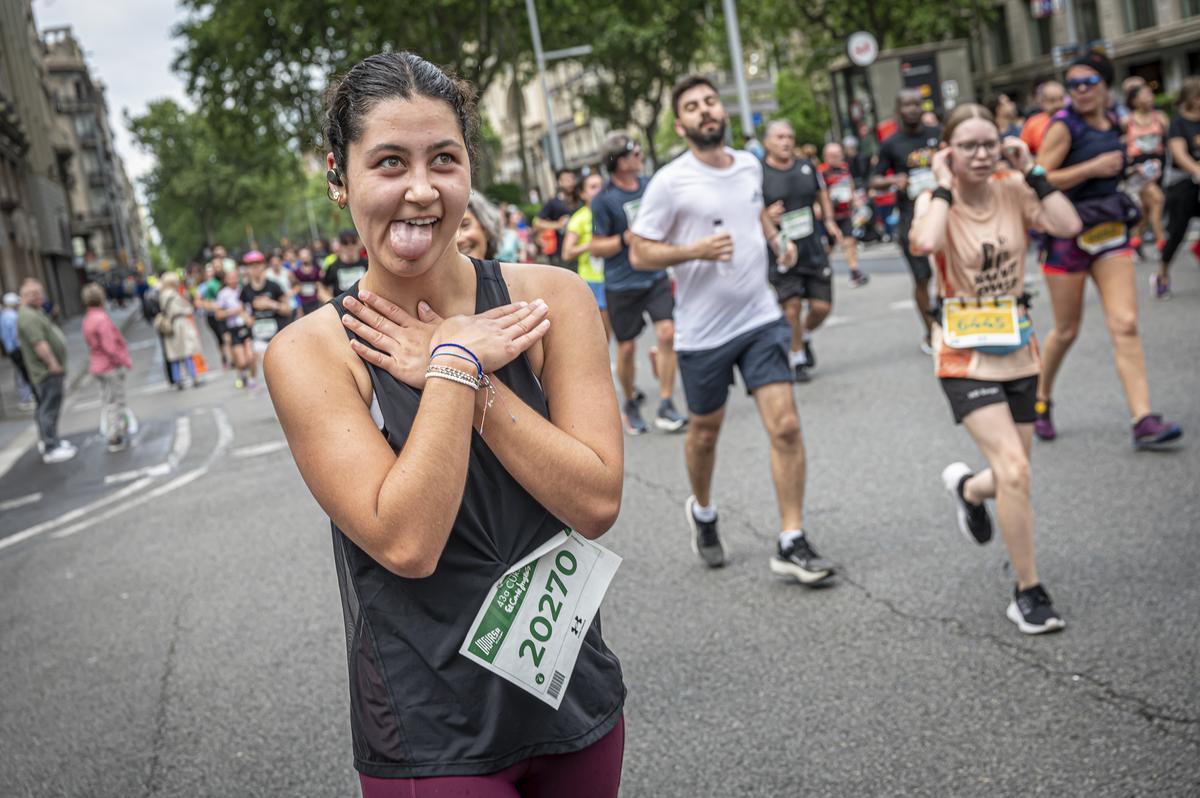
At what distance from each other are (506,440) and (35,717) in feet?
13.3

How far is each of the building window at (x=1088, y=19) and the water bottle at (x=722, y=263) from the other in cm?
4832

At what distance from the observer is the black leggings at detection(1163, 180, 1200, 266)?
476 inches

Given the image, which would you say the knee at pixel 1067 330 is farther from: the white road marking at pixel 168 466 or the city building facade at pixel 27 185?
the city building facade at pixel 27 185

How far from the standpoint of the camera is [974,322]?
5.07 meters

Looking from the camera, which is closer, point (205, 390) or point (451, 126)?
point (451, 126)

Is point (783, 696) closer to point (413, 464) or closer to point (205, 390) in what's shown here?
point (413, 464)

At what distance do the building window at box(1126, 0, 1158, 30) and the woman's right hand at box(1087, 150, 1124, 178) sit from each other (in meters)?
44.5

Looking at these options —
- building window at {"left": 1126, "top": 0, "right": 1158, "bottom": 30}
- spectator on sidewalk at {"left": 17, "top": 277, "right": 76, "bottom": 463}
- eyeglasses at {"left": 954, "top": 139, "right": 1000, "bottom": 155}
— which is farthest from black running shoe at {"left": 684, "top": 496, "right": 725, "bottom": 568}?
Result: building window at {"left": 1126, "top": 0, "right": 1158, "bottom": 30}

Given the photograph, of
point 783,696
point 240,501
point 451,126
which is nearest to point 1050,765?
point 783,696

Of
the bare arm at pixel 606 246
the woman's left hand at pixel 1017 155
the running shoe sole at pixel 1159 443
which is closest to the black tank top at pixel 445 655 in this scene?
the woman's left hand at pixel 1017 155

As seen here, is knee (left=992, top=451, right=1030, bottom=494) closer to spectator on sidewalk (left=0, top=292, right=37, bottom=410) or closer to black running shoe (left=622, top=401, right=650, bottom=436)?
black running shoe (left=622, top=401, right=650, bottom=436)

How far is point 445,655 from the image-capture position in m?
2.04

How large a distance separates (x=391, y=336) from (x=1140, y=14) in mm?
51193

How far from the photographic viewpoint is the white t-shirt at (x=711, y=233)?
5.90 meters
